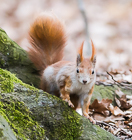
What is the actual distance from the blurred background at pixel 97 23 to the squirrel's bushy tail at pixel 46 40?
1.56 meters

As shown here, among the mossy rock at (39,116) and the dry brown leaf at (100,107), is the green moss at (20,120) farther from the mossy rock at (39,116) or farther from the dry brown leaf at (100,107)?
Result: the dry brown leaf at (100,107)

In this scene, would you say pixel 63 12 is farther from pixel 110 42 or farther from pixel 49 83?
pixel 49 83

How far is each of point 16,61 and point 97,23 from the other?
3.35 meters

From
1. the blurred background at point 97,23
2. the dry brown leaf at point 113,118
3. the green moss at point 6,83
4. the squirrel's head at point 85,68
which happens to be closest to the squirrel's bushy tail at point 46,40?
the squirrel's head at point 85,68

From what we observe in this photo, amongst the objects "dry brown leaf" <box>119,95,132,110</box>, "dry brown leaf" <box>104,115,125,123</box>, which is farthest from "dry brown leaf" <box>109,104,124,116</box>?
"dry brown leaf" <box>119,95,132,110</box>

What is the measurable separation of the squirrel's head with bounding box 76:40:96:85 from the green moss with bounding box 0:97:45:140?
0.64 m

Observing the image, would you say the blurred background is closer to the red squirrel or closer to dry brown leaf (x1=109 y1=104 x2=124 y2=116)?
dry brown leaf (x1=109 y1=104 x2=124 y2=116)

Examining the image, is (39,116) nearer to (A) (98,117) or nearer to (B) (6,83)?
(B) (6,83)

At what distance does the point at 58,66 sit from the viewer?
8.71ft

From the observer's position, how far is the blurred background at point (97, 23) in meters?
5.05

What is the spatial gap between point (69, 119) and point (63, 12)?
15.4 ft

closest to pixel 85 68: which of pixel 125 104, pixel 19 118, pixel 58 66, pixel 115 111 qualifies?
pixel 58 66

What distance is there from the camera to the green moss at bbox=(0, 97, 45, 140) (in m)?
1.48

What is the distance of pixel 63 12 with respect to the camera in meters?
6.27
